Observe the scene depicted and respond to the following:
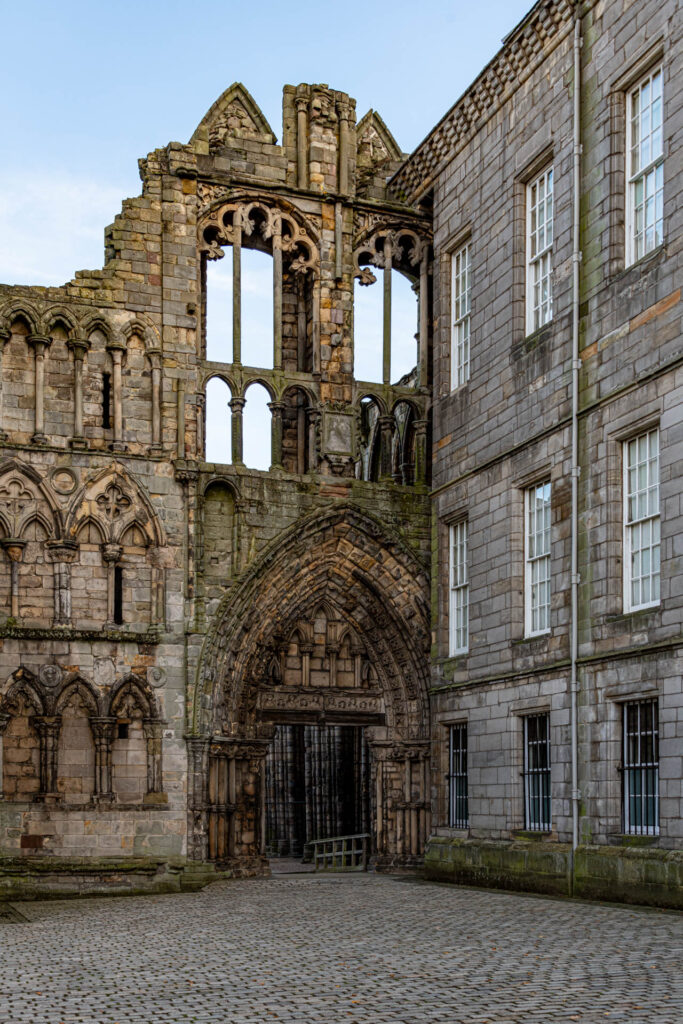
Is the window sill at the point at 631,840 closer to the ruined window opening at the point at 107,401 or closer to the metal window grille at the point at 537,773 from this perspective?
the metal window grille at the point at 537,773

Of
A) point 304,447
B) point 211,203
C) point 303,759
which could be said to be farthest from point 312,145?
point 303,759

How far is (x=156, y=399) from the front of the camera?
2112 cm

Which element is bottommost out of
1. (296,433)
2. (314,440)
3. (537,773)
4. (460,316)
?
(537,773)

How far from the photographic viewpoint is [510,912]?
14875 millimetres

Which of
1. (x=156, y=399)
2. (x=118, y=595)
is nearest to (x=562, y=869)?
(x=118, y=595)

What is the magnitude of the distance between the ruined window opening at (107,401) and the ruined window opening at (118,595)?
2148 mm

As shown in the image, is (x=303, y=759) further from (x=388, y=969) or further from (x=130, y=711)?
(x=388, y=969)

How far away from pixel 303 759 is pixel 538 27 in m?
18.6

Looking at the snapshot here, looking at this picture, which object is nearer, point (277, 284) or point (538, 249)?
point (538, 249)

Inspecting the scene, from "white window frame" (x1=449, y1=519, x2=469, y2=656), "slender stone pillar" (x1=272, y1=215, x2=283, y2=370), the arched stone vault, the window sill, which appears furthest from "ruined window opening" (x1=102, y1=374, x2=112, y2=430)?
the window sill

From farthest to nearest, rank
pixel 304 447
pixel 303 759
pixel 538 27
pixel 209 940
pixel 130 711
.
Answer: pixel 303 759, pixel 304 447, pixel 130 711, pixel 538 27, pixel 209 940

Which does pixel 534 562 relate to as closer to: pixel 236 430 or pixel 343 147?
pixel 236 430

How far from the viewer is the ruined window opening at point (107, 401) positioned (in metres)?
21.0

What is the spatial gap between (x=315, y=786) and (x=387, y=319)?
12696 mm
